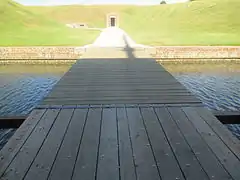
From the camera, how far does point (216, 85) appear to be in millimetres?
11438

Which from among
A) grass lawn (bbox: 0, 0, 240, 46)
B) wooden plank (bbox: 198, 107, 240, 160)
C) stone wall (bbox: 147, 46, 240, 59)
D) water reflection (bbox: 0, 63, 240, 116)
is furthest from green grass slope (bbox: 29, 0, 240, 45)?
wooden plank (bbox: 198, 107, 240, 160)

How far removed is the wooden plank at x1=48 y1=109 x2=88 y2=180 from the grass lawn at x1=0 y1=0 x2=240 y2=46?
17263 millimetres

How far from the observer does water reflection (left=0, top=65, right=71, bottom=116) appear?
8688 millimetres

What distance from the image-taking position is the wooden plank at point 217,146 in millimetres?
2498

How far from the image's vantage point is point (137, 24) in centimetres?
5219

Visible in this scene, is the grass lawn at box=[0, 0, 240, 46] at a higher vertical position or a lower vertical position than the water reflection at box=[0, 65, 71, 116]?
higher

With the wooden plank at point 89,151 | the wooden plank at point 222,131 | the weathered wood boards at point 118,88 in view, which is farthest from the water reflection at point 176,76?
the wooden plank at point 89,151

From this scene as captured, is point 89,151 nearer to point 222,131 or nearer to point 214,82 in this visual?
point 222,131

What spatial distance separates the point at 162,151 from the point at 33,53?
16.1 m

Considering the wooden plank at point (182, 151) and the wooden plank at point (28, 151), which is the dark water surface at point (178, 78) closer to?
the wooden plank at point (182, 151)

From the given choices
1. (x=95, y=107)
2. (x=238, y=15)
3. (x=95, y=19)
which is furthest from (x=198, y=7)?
(x=95, y=107)

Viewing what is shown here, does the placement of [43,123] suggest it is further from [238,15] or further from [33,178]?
[238,15]

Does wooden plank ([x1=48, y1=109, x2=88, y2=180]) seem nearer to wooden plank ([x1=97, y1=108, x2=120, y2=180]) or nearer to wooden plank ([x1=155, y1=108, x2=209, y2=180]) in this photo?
wooden plank ([x1=97, y1=108, x2=120, y2=180])

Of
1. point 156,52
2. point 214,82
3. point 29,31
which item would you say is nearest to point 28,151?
point 214,82
